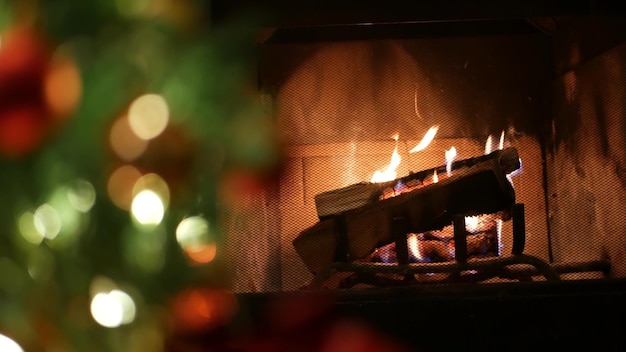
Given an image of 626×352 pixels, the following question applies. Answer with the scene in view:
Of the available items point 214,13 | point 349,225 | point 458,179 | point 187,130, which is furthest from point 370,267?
point 214,13

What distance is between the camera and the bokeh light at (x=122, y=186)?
56.7 inches

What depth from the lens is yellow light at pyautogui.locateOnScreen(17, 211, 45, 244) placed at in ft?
4.65

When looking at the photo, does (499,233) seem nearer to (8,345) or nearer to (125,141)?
(125,141)

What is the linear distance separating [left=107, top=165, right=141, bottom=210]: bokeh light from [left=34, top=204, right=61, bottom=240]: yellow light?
9 centimetres

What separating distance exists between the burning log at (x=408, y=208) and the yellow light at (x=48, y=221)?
43 centimetres

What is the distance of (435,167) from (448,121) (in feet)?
0.32

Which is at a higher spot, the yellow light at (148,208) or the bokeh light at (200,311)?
the yellow light at (148,208)

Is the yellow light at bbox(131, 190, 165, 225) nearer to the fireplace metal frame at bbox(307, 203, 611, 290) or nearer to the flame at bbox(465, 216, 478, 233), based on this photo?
the fireplace metal frame at bbox(307, 203, 611, 290)

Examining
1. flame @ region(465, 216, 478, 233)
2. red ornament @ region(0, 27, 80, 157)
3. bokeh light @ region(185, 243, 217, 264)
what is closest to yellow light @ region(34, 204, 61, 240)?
red ornament @ region(0, 27, 80, 157)

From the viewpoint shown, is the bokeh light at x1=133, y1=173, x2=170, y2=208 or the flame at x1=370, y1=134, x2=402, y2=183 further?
the flame at x1=370, y1=134, x2=402, y2=183

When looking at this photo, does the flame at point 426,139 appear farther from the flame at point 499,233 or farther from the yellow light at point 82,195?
the yellow light at point 82,195

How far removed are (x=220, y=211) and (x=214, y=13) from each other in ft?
1.05

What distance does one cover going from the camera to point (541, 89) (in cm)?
167

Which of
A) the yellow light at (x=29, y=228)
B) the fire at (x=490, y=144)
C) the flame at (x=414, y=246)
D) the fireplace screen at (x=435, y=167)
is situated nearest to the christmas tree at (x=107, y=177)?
the yellow light at (x=29, y=228)
